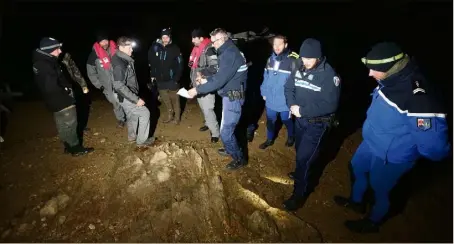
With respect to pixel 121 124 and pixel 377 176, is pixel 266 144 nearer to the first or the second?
pixel 377 176

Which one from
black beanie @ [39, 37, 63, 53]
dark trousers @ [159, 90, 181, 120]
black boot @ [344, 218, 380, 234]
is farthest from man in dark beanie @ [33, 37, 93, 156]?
black boot @ [344, 218, 380, 234]

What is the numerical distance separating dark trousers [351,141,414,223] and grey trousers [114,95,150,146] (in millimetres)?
3483

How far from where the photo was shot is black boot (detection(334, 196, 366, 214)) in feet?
13.6

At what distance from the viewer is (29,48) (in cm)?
1238

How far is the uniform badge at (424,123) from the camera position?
109 inches

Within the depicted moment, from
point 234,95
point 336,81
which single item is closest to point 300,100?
point 336,81

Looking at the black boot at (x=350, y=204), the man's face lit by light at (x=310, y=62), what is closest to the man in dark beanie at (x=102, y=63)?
the man's face lit by light at (x=310, y=62)

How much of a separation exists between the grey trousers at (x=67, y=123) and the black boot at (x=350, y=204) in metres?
4.33

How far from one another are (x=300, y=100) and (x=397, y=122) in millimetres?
1140

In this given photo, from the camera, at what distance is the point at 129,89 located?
5023 mm

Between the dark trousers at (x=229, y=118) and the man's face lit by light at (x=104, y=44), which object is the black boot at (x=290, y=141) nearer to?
the dark trousers at (x=229, y=118)

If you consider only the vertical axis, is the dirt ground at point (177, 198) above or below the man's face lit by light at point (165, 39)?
below

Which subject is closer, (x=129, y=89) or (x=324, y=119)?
(x=324, y=119)

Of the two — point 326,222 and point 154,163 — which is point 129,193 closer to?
point 154,163
